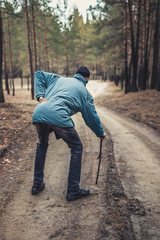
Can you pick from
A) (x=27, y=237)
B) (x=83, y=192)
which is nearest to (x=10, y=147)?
(x=83, y=192)

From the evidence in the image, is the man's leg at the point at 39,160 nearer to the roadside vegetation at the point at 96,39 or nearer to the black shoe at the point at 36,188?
the black shoe at the point at 36,188

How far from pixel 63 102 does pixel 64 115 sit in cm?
22

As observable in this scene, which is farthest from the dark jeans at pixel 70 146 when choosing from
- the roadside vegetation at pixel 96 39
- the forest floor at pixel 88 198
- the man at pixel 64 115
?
the roadside vegetation at pixel 96 39

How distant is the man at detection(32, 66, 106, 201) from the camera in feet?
9.93

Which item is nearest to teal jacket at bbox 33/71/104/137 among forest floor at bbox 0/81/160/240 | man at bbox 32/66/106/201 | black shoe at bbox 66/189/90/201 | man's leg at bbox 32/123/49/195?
man at bbox 32/66/106/201

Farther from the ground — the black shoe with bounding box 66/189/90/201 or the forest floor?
the black shoe with bounding box 66/189/90/201

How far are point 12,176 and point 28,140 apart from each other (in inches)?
105

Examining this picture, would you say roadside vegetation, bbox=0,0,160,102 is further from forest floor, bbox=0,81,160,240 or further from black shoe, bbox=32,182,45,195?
black shoe, bbox=32,182,45,195

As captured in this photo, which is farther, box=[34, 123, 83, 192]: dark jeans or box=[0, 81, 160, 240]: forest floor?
box=[34, 123, 83, 192]: dark jeans

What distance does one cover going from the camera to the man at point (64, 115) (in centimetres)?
303

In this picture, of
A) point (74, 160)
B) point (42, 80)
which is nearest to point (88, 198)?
point (74, 160)

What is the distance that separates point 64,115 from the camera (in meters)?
3.02

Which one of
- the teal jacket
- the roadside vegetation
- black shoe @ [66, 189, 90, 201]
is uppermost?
the roadside vegetation

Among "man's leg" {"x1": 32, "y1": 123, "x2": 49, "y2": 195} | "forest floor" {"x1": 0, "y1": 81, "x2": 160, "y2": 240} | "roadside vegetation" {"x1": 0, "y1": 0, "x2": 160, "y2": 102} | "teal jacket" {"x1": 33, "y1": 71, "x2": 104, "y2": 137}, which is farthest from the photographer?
"roadside vegetation" {"x1": 0, "y1": 0, "x2": 160, "y2": 102}
